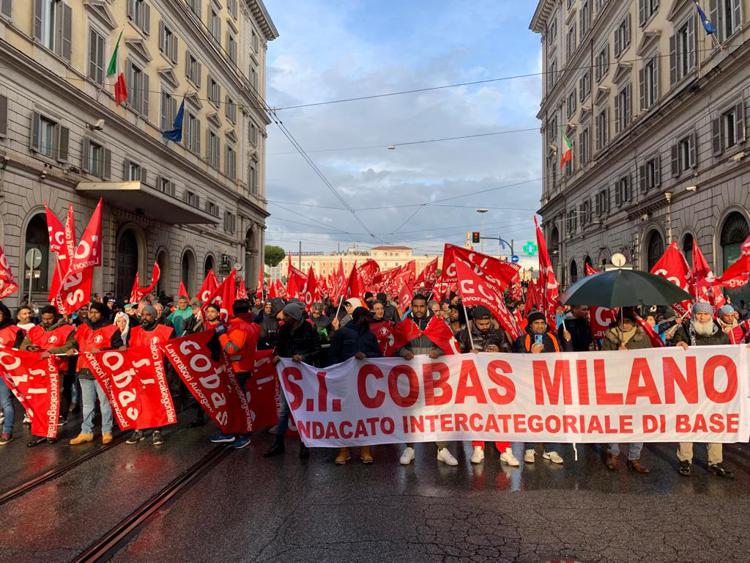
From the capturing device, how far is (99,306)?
7098 mm

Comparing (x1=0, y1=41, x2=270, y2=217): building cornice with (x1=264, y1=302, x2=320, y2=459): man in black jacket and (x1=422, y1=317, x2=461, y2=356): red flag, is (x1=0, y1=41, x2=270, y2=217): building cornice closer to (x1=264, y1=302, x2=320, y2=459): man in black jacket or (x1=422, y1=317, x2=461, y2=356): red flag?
(x1=264, y1=302, x2=320, y2=459): man in black jacket

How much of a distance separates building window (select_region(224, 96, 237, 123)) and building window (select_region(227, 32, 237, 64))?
2.96m

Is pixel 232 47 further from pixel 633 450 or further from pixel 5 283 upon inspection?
pixel 633 450

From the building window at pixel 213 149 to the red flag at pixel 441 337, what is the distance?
33136 millimetres

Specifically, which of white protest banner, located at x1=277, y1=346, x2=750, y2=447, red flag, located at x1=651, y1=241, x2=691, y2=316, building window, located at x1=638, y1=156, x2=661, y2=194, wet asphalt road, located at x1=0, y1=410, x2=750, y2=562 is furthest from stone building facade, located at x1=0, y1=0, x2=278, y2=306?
building window, located at x1=638, y1=156, x2=661, y2=194

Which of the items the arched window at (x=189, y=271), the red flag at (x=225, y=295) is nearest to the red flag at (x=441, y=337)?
the red flag at (x=225, y=295)

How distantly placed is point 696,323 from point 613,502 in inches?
92.8

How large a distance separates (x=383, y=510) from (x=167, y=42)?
31.1 m

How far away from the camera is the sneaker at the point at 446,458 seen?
5711mm

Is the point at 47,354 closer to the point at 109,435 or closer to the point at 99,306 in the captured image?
the point at 99,306

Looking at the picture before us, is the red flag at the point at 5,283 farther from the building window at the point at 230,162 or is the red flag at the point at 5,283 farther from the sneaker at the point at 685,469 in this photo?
the building window at the point at 230,162

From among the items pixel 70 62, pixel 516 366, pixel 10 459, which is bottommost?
pixel 10 459

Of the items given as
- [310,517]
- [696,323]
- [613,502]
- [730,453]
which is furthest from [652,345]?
[310,517]

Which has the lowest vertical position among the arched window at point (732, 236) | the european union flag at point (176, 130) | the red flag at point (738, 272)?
the red flag at point (738, 272)
